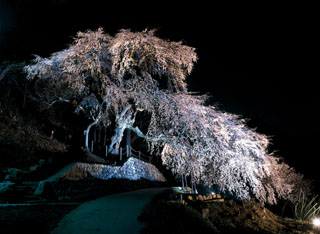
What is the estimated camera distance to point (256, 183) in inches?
306

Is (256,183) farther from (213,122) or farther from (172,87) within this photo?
(172,87)

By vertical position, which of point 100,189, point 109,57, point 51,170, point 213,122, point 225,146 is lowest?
point 100,189

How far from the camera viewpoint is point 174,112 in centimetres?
975

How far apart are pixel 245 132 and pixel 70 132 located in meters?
15.5

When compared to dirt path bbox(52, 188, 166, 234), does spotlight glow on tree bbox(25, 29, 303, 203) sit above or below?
above

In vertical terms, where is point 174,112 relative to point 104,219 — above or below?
above

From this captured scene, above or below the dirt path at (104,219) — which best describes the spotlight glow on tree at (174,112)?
above

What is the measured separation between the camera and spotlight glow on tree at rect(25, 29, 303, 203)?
8.28m

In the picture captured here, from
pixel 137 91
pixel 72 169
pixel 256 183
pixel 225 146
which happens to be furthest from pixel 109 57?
pixel 256 183

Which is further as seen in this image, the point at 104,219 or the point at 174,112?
the point at 174,112

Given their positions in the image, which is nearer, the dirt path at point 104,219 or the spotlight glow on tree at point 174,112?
the dirt path at point 104,219

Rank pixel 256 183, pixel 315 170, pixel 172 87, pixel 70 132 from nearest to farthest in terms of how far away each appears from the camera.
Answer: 1. pixel 256 183
2. pixel 172 87
3. pixel 70 132
4. pixel 315 170

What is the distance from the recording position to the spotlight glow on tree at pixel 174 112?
8.28m

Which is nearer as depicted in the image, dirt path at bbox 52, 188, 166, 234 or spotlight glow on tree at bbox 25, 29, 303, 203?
dirt path at bbox 52, 188, 166, 234
